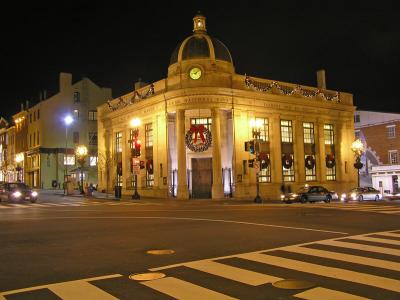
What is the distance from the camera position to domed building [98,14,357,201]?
143 feet

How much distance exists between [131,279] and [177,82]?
36891 millimetres

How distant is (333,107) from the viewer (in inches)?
2149

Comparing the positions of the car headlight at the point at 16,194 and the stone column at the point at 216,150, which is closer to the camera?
the car headlight at the point at 16,194

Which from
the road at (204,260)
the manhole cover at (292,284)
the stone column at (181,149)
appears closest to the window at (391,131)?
the stone column at (181,149)

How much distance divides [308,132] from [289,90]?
5469 mm

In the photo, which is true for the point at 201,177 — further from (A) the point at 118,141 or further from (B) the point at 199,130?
(A) the point at 118,141

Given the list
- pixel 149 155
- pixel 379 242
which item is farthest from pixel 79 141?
pixel 379 242

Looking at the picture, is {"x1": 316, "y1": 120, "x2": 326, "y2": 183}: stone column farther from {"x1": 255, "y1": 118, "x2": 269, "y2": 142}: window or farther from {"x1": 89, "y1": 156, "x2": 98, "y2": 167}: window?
{"x1": 89, "y1": 156, "x2": 98, "y2": 167}: window

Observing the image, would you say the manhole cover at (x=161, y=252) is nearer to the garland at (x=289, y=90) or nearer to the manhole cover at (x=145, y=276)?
the manhole cover at (x=145, y=276)

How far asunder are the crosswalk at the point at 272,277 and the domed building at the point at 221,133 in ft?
91.3

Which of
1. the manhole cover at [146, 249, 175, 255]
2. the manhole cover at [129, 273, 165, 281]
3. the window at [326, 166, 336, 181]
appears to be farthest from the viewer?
the window at [326, 166, 336, 181]

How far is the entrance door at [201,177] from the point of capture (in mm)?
44688

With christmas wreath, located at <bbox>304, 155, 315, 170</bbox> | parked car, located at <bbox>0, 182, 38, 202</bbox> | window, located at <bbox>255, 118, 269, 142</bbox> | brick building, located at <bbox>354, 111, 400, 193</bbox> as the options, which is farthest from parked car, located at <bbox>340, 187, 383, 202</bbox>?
parked car, located at <bbox>0, 182, 38, 202</bbox>

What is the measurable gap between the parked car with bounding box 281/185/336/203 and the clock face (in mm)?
13872
